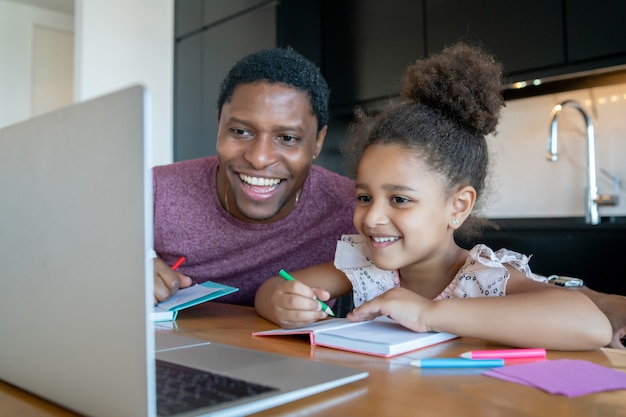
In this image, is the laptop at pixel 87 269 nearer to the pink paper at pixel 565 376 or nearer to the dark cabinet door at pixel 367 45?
the pink paper at pixel 565 376

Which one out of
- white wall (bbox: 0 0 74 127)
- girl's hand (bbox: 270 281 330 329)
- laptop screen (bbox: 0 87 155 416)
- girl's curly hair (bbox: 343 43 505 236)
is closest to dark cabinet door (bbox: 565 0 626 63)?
girl's curly hair (bbox: 343 43 505 236)

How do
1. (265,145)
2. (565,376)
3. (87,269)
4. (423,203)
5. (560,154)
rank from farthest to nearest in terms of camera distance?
(560,154)
(265,145)
(423,203)
(565,376)
(87,269)

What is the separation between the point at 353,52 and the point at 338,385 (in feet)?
9.33

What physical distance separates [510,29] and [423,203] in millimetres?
1757

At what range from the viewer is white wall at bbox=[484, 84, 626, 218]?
249 cm

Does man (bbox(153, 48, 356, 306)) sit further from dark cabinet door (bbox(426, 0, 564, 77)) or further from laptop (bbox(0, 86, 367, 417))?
dark cabinet door (bbox(426, 0, 564, 77))

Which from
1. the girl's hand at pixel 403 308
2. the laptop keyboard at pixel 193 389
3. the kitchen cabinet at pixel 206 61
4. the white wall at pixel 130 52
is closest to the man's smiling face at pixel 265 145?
the girl's hand at pixel 403 308

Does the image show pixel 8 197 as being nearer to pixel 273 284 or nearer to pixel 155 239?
pixel 273 284

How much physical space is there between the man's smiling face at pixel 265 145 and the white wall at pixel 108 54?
2.66 meters

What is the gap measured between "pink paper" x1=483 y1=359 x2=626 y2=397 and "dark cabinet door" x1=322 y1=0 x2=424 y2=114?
7.70ft

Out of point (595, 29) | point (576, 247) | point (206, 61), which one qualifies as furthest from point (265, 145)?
point (206, 61)

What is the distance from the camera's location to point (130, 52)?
13.4ft

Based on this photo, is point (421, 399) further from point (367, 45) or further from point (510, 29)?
point (367, 45)

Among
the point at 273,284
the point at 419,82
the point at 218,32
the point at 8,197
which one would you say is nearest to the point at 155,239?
the point at 273,284
